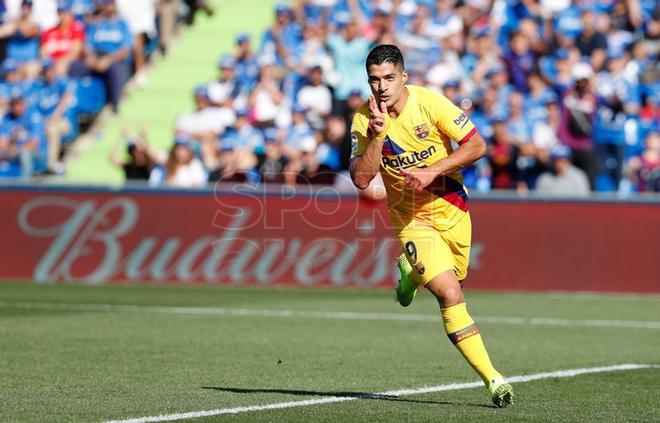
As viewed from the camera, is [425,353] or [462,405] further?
[425,353]

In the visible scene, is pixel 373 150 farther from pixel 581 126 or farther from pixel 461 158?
pixel 581 126

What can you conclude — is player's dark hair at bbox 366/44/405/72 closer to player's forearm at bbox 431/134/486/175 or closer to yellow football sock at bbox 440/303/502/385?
player's forearm at bbox 431/134/486/175

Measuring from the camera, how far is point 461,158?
8336 mm

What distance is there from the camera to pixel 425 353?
1175cm

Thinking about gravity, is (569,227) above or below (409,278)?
below

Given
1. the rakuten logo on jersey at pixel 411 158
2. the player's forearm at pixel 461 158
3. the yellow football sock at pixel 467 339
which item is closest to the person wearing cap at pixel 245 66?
the rakuten logo on jersey at pixel 411 158

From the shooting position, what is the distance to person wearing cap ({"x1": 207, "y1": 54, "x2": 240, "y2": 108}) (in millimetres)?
22266

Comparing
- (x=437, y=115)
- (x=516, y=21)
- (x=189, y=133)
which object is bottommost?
(x=189, y=133)

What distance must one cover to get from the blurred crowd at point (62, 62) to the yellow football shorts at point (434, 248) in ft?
46.5

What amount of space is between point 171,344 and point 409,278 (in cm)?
379

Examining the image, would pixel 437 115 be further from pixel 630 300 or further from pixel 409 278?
pixel 630 300

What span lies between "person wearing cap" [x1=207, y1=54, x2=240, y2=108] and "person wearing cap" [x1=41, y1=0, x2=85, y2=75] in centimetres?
300

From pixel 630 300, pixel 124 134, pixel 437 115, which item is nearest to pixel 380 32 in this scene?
pixel 124 134

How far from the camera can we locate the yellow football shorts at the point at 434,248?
8.52 m
